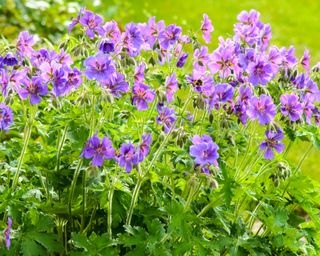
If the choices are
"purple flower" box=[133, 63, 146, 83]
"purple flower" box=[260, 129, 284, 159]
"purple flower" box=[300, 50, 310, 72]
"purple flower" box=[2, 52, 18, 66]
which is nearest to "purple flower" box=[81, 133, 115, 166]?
"purple flower" box=[133, 63, 146, 83]

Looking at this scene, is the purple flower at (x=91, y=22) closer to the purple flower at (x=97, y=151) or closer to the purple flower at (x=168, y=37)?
the purple flower at (x=168, y=37)

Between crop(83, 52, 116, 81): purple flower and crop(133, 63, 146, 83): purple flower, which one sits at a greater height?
crop(133, 63, 146, 83): purple flower

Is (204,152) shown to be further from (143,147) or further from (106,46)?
(106,46)

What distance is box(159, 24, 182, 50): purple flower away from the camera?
110 inches

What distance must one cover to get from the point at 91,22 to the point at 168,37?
32 centimetres

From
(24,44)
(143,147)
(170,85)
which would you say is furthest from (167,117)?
(24,44)

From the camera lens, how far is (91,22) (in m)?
2.62

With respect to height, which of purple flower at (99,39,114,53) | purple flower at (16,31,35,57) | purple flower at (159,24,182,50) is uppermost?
purple flower at (159,24,182,50)

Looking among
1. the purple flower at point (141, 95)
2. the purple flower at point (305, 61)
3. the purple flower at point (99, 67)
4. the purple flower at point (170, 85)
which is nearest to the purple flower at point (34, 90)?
the purple flower at point (99, 67)

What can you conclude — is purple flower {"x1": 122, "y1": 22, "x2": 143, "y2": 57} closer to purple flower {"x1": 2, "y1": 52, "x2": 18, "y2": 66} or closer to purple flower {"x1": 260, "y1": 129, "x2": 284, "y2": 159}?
purple flower {"x1": 2, "y1": 52, "x2": 18, "y2": 66}

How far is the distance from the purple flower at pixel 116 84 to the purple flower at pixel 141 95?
0.09 meters

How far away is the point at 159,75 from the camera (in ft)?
9.14

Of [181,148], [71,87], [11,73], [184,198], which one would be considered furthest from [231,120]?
[11,73]

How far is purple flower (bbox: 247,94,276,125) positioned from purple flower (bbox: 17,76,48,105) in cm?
64
